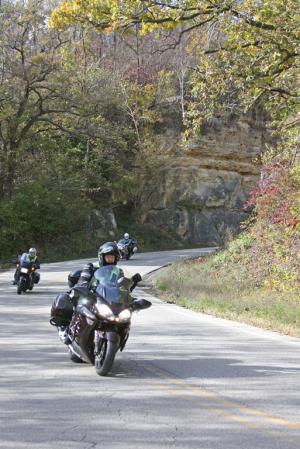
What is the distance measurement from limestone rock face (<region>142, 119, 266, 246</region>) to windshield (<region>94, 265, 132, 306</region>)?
41330mm

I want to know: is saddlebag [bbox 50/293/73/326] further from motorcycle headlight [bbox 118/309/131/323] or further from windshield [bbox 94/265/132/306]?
motorcycle headlight [bbox 118/309/131/323]

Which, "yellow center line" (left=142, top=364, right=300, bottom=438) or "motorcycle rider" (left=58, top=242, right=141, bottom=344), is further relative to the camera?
"motorcycle rider" (left=58, top=242, right=141, bottom=344)

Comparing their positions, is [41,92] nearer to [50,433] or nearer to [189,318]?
[189,318]

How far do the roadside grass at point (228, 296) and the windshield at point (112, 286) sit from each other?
16.1 feet

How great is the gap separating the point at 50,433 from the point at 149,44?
5211 cm

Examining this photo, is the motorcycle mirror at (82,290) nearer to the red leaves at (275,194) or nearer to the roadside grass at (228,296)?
the roadside grass at (228,296)

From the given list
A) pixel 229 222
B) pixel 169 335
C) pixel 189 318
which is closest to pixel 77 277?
pixel 169 335

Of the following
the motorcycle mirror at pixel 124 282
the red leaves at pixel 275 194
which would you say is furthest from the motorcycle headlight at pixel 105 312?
the red leaves at pixel 275 194

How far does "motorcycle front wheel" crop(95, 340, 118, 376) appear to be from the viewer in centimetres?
709

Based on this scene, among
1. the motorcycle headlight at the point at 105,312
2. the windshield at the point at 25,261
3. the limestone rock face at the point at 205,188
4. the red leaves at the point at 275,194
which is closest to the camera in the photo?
the motorcycle headlight at the point at 105,312

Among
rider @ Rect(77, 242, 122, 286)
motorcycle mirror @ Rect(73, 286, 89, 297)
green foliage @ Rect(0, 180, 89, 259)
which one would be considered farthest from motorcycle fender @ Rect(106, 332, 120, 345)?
green foliage @ Rect(0, 180, 89, 259)

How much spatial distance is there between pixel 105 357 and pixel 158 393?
38.6 inches

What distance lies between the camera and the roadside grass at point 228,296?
13.2 m

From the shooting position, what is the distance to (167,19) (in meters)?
14.2
